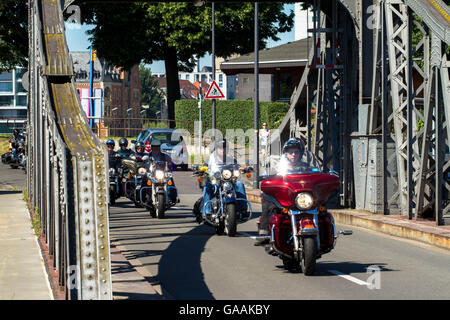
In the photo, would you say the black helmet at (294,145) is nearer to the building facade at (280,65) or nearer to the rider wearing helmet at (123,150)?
the rider wearing helmet at (123,150)

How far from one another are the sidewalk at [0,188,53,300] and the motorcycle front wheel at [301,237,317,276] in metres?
2.90

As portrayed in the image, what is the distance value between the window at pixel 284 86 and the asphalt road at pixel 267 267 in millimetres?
37946

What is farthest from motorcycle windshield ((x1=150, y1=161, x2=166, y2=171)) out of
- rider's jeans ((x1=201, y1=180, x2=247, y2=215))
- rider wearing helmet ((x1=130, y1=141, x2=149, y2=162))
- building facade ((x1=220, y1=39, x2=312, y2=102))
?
building facade ((x1=220, y1=39, x2=312, y2=102))

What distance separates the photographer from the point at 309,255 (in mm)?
9641

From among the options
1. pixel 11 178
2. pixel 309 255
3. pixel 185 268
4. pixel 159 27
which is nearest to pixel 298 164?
pixel 309 255

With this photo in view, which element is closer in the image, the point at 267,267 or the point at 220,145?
the point at 267,267

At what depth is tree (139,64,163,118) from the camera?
16975 cm

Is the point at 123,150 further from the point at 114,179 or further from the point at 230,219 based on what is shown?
the point at 230,219

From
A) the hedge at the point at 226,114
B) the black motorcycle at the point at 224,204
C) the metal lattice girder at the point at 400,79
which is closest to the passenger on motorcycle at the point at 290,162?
the black motorcycle at the point at 224,204

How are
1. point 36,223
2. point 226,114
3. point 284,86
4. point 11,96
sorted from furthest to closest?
1. point 11,96
2. point 226,114
3. point 284,86
4. point 36,223

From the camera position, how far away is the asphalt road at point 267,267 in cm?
876

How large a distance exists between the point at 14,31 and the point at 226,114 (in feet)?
48.5

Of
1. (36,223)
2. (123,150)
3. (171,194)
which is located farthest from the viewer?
(123,150)
